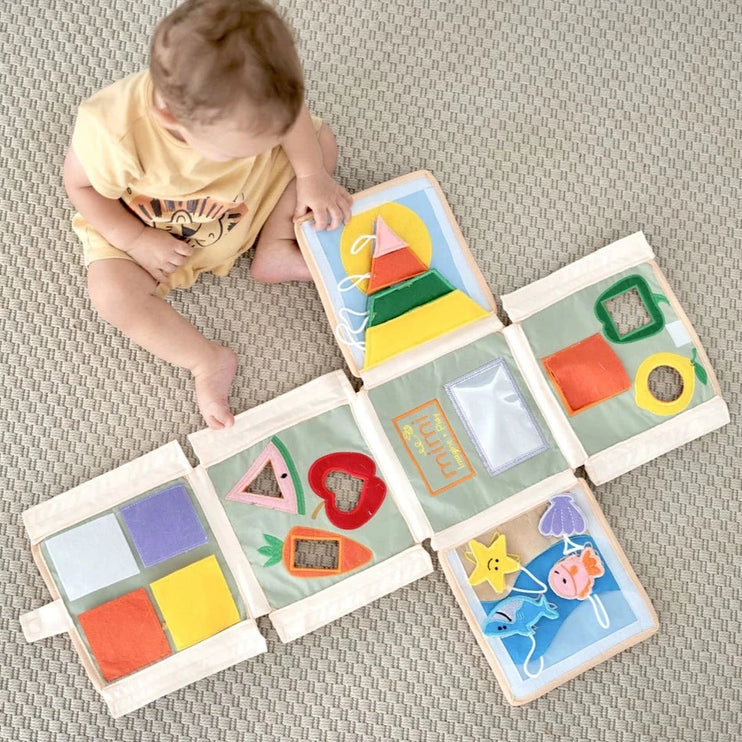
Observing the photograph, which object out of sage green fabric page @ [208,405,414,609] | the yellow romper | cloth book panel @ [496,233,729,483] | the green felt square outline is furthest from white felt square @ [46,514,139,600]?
the green felt square outline

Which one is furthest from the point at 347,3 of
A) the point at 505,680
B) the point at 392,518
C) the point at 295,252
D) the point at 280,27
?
the point at 505,680

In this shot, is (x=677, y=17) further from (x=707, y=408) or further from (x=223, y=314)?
(x=223, y=314)

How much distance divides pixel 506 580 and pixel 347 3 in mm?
728

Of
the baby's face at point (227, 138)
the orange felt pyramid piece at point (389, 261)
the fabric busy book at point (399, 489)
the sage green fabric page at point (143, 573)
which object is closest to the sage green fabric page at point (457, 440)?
the fabric busy book at point (399, 489)

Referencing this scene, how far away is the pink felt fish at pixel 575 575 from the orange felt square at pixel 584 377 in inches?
6.6

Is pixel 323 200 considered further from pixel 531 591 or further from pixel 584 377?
pixel 531 591

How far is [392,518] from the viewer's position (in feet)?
2.79

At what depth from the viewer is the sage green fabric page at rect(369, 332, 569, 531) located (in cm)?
85

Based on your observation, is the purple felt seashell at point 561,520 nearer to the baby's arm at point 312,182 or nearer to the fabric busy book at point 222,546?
the fabric busy book at point 222,546

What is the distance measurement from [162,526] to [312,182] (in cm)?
41

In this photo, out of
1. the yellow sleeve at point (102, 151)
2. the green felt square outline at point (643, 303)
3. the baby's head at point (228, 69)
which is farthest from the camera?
the green felt square outline at point (643, 303)

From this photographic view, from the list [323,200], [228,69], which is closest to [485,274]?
[323,200]

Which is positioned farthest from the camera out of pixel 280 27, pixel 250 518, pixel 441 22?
pixel 441 22

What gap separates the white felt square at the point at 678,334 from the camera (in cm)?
89
